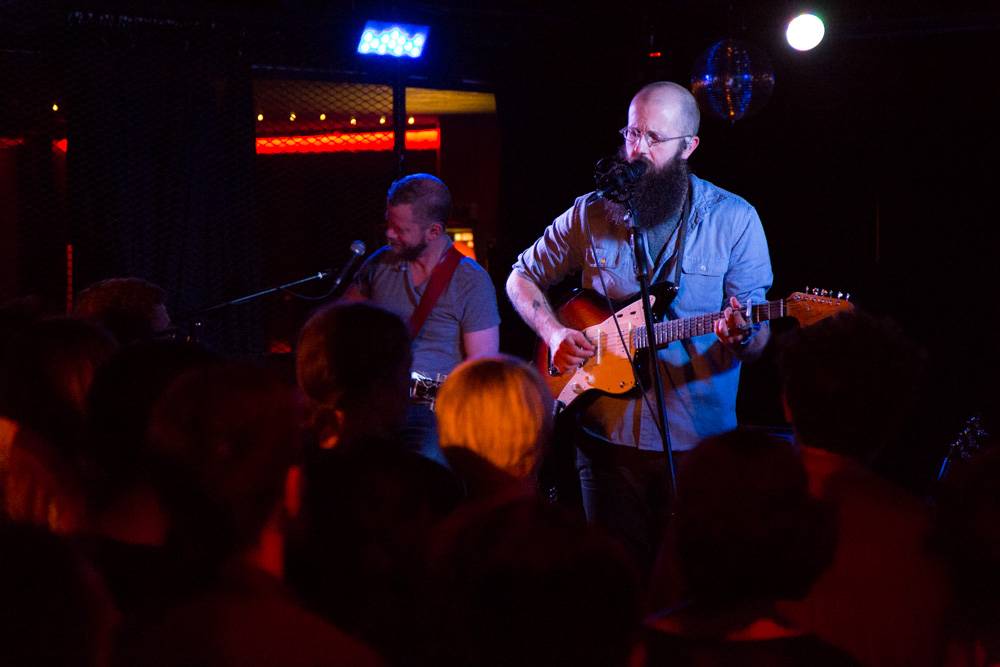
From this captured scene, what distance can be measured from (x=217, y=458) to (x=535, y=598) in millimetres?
621

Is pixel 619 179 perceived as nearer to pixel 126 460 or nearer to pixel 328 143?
pixel 126 460

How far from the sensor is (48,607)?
1.51 metres

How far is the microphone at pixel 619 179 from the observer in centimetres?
380

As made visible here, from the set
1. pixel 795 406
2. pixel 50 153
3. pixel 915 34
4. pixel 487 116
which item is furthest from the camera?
pixel 487 116

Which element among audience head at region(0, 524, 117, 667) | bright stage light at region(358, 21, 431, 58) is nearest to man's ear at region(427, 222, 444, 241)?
bright stage light at region(358, 21, 431, 58)

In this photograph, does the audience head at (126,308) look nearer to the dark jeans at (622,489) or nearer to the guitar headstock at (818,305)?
the dark jeans at (622,489)

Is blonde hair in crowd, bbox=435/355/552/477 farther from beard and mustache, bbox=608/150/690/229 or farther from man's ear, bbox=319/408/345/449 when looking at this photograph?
beard and mustache, bbox=608/150/690/229

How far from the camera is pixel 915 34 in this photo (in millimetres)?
5523

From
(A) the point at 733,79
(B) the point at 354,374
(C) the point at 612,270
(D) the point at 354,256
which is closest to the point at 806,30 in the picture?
(A) the point at 733,79

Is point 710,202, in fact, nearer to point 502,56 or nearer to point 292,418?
point 502,56

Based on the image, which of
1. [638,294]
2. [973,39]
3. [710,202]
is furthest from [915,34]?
[638,294]

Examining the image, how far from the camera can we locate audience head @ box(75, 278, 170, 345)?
153 inches

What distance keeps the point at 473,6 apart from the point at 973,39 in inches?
118

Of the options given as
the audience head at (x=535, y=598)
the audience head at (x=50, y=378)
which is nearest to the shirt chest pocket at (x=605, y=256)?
the audience head at (x=50, y=378)
